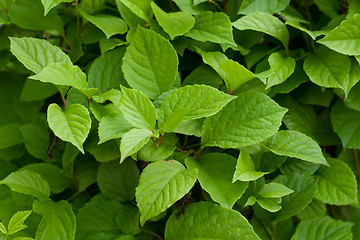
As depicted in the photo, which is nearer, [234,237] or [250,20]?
[234,237]

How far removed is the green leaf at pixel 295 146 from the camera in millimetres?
912

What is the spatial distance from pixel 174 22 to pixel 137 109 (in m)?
0.27

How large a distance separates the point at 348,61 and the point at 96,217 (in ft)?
2.34

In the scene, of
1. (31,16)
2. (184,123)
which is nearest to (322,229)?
(184,123)

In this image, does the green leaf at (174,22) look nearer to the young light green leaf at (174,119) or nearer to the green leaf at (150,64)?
the green leaf at (150,64)

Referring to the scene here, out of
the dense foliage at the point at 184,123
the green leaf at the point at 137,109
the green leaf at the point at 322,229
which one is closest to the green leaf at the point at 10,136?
the dense foliage at the point at 184,123

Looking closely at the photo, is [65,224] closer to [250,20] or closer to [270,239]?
[270,239]

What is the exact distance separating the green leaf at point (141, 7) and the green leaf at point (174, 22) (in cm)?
4

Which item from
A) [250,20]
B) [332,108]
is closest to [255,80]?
[250,20]

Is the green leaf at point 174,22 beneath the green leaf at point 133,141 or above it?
above

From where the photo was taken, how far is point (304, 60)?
1048 mm

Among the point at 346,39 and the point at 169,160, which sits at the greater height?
the point at 346,39

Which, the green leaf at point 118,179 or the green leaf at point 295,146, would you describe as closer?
the green leaf at point 295,146

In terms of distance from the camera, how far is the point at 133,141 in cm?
77
